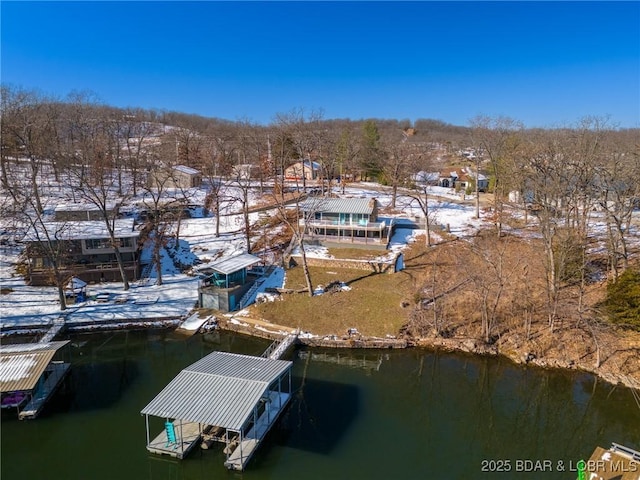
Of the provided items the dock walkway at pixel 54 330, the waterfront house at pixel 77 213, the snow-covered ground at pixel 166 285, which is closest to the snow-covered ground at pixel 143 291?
the snow-covered ground at pixel 166 285

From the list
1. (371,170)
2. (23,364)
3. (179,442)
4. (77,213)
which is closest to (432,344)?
(179,442)

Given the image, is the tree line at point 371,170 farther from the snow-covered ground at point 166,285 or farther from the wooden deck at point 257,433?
the wooden deck at point 257,433

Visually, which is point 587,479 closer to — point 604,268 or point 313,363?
point 313,363

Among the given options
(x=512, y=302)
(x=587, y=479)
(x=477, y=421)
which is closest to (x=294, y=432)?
(x=477, y=421)

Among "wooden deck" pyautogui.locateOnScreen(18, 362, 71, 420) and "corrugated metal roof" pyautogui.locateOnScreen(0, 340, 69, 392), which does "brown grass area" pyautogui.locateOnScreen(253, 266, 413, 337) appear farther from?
"corrugated metal roof" pyautogui.locateOnScreen(0, 340, 69, 392)

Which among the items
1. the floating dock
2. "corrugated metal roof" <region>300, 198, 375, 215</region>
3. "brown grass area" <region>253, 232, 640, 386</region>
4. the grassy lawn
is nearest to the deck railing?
"corrugated metal roof" <region>300, 198, 375, 215</region>

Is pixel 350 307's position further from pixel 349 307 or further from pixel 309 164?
pixel 309 164
